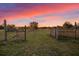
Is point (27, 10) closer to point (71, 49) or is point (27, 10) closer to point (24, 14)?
point (24, 14)

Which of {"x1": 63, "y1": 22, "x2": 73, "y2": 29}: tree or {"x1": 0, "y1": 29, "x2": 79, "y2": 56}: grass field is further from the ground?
{"x1": 63, "y1": 22, "x2": 73, "y2": 29}: tree

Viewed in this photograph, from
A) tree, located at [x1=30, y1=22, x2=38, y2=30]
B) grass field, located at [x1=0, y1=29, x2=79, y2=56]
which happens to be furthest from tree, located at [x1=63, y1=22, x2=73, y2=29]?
tree, located at [x1=30, y1=22, x2=38, y2=30]

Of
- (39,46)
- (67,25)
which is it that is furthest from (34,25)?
(67,25)

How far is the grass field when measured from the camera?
30.1 feet

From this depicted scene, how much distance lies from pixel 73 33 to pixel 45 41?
363 mm

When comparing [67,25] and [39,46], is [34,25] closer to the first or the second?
[39,46]

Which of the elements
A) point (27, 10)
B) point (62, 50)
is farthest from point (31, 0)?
point (62, 50)

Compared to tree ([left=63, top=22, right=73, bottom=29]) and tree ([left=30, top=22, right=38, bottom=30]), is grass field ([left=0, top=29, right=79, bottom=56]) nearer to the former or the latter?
tree ([left=30, top=22, right=38, bottom=30])

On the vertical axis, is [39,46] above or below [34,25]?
below

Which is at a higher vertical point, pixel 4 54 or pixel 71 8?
pixel 71 8

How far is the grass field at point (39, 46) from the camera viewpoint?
9180 millimetres

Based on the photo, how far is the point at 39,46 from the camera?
9.20 meters

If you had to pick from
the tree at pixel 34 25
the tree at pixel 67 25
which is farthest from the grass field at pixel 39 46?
the tree at pixel 67 25

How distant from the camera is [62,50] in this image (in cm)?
920
